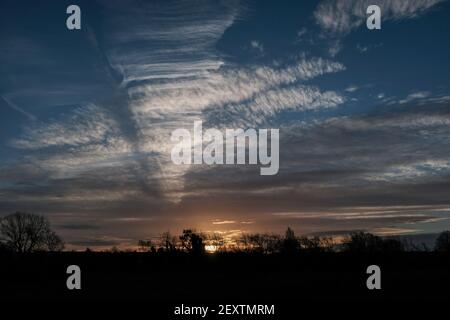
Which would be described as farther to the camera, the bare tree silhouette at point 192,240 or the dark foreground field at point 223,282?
the bare tree silhouette at point 192,240

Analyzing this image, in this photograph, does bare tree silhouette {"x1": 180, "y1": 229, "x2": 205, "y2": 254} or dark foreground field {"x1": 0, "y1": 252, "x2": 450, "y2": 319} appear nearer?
dark foreground field {"x1": 0, "y1": 252, "x2": 450, "y2": 319}

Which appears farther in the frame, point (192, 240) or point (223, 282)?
point (192, 240)
